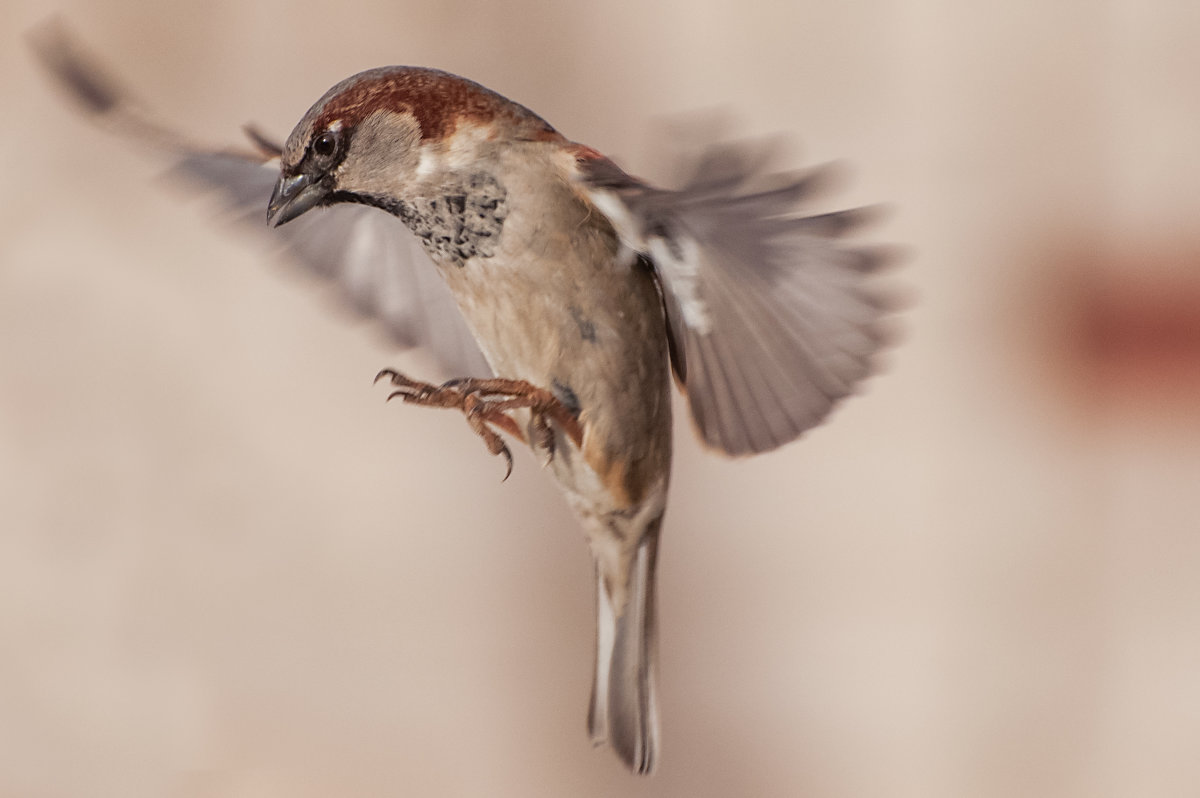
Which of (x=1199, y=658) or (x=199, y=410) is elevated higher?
(x=199, y=410)

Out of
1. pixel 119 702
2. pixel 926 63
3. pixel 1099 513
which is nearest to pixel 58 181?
pixel 119 702

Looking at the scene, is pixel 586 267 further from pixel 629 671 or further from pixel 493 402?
pixel 629 671

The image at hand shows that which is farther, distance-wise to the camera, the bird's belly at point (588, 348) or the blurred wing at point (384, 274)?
the blurred wing at point (384, 274)

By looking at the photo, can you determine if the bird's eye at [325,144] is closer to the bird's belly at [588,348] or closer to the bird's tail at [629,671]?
the bird's belly at [588,348]

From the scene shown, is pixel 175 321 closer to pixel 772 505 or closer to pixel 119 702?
pixel 119 702

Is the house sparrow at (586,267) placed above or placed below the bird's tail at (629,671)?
above

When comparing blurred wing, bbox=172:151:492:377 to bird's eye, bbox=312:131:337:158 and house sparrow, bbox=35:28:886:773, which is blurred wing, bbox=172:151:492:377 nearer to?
house sparrow, bbox=35:28:886:773

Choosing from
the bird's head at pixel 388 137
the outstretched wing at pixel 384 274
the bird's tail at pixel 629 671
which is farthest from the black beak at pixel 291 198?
the bird's tail at pixel 629 671

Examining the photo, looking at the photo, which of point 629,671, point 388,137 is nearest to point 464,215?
point 388,137
